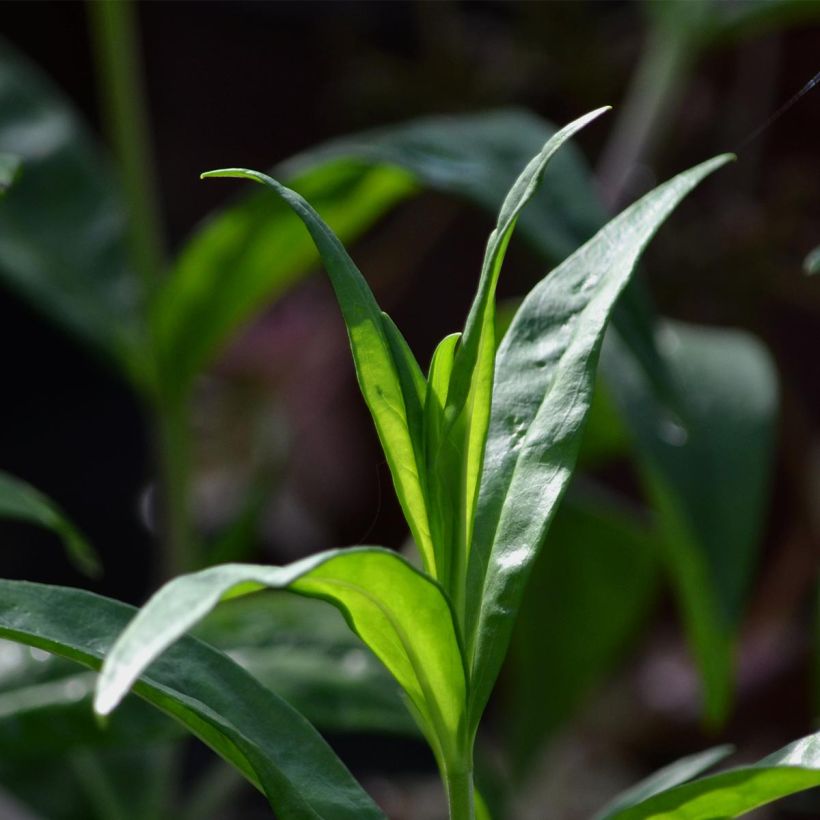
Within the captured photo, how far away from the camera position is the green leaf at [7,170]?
10.1 inches

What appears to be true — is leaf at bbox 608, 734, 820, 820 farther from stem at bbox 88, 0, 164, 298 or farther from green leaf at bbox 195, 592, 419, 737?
stem at bbox 88, 0, 164, 298

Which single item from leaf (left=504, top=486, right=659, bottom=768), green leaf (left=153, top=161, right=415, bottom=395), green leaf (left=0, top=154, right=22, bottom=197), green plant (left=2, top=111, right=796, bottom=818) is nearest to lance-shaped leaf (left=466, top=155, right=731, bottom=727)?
green plant (left=2, top=111, right=796, bottom=818)

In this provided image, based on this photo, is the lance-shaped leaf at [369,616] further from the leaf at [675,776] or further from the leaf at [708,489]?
the leaf at [708,489]

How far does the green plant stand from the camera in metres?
0.20

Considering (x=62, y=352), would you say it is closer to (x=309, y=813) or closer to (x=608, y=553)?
(x=608, y=553)

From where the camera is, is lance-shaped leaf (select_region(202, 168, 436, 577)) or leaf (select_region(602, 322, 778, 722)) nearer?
lance-shaped leaf (select_region(202, 168, 436, 577))

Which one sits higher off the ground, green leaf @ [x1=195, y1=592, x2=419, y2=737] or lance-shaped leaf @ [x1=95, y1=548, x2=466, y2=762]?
lance-shaped leaf @ [x1=95, y1=548, x2=466, y2=762]

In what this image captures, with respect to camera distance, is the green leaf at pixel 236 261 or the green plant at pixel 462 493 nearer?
the green plant at pixel 462 493

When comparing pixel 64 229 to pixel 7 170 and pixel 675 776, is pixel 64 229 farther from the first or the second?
pixel 675 776

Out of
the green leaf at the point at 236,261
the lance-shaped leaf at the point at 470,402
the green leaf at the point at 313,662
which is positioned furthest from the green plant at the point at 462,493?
the green leaf at the point at 236,261

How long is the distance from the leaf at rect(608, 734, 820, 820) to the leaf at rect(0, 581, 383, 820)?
0.06m

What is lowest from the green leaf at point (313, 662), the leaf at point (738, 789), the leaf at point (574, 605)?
the leaf at point (574, 605)

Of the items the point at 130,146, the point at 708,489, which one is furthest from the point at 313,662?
the point at 130,146

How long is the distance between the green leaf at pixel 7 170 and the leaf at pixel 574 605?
0.49 metres
